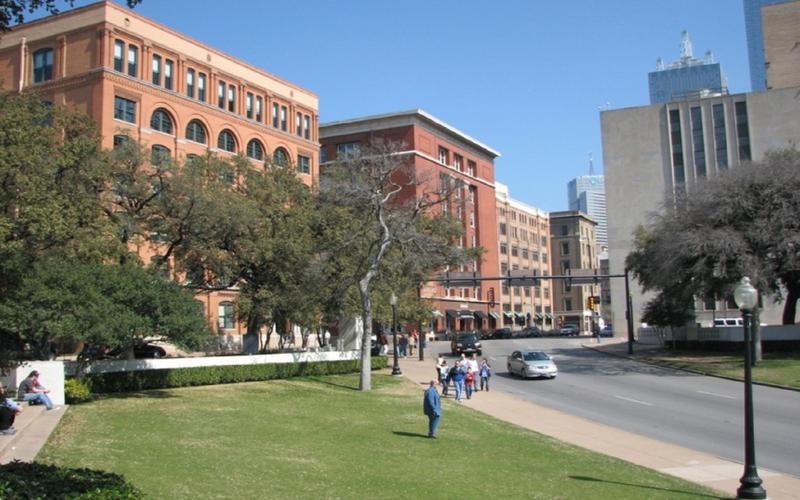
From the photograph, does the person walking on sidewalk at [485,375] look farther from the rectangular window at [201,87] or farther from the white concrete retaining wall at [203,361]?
the rectangular window at [201,87]

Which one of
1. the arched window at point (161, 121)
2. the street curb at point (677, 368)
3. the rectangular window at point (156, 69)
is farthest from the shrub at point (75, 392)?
the rectangular window at point (156, 69)

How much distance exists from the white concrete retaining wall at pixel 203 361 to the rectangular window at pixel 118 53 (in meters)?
29.2

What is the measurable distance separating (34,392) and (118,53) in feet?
133

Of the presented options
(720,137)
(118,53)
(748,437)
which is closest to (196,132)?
(118,53)

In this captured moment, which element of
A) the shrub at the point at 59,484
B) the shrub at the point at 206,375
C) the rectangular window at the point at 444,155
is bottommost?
the shrub at the point at 206,375

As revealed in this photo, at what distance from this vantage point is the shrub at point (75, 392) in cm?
2119

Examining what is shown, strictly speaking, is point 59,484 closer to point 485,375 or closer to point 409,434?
point 409,434

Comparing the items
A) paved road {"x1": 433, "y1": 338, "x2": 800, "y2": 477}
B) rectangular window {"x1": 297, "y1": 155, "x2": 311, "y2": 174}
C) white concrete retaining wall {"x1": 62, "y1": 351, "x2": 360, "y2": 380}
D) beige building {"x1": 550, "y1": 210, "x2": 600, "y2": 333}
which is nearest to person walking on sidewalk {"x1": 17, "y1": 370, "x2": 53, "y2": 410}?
white concrete retaining wall {"x1": 62, "y1": 351, "x2": 360, "y2": 380}

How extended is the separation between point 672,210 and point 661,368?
10.2 metres

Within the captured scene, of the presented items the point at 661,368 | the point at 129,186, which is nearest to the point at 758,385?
→ the point at 661,368

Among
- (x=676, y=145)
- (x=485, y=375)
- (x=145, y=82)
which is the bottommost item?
(x=485, y=375)

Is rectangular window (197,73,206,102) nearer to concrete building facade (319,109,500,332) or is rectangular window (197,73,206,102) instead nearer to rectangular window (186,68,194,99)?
rectangular window (186,68,194,99)

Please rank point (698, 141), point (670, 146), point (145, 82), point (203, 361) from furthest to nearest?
point (670, 146) < point (698, 141) < point (145, 82) < point (203, 361)

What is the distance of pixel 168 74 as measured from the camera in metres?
57.8
